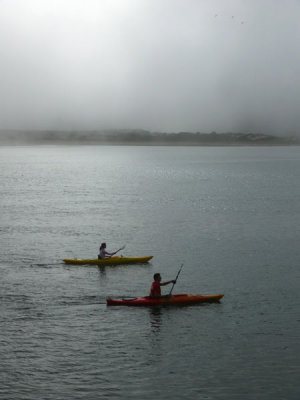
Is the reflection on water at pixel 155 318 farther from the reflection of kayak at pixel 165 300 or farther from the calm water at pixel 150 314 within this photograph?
the reflection of kayak at pixel 165 300

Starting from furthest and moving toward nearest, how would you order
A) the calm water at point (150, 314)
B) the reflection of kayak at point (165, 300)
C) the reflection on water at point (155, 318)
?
the reflection of kayak at point (165, 300)
the reflection on water at point (155, 318)
the calm water at point (150, 314)

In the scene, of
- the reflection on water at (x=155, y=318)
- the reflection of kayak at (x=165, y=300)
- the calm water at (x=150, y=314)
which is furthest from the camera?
the reflection of kayak at (x=165, y=300)

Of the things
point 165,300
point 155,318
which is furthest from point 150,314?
point 165,300

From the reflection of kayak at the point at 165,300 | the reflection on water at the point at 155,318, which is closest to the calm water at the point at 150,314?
the reflection on water at the point at 155,318

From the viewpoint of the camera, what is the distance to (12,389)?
100ft

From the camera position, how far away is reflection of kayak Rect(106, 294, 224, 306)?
43219 mm

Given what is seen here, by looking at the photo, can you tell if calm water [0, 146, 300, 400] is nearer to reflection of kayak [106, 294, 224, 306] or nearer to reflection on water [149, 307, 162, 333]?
reflection on water [149, 307, 162, 333]

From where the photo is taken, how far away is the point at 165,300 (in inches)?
1710

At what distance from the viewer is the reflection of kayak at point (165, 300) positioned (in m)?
43.2

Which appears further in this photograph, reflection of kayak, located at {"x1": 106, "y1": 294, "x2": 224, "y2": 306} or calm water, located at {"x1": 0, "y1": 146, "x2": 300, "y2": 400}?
reflection of kayak, located at {"x1": 106, "y1": 294, "x2": 224, "y2": 306}

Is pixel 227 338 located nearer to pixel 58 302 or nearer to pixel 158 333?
pixel 158 333

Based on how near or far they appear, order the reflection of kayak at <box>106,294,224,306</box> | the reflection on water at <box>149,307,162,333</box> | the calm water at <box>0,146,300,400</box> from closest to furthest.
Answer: the calm water at <box>0,146,300,400</box> → the reflection on water at <box>149,307,162,333</box> → the reflection of kayak at <box>106,294,224,306</box>

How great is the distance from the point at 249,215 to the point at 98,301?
5398 cm

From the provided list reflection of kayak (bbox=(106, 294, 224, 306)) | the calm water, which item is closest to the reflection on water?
the calm water
